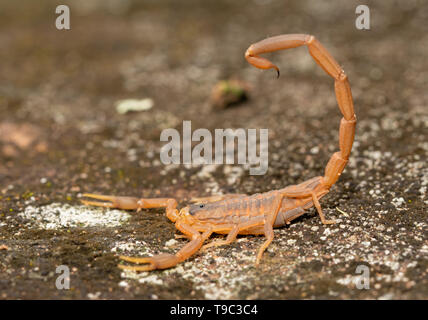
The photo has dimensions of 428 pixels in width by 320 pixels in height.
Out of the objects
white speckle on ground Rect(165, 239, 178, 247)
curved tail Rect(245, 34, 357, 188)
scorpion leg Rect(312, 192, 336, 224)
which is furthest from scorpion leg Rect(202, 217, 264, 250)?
curved tail Rect(245, 34, 357, 188)

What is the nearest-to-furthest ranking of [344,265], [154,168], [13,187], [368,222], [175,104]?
[344,265] → [368,222] → [13,187] → [154,168] → [175,104]

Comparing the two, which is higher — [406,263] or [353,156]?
[353,156]

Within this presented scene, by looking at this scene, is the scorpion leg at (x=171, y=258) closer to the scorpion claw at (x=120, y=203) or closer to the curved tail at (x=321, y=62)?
the scorpion claw at (x=120, y=203)

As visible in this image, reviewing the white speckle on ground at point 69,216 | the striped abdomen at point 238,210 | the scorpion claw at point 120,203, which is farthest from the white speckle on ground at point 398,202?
the white speckle on ground at point 69,216

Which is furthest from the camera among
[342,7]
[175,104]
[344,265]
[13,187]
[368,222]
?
[342,7]

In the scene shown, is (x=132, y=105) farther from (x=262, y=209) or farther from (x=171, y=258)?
(x=171, y=258)

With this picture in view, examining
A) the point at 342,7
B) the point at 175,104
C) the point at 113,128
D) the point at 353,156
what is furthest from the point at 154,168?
the point at 342,7

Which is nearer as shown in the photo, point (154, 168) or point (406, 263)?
point (406, 263)
